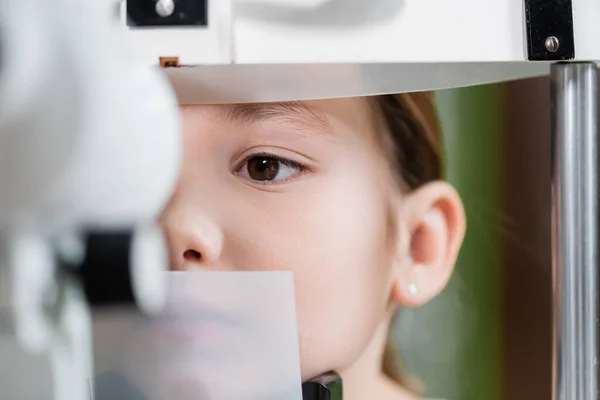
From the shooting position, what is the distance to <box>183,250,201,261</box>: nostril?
21.2 inches

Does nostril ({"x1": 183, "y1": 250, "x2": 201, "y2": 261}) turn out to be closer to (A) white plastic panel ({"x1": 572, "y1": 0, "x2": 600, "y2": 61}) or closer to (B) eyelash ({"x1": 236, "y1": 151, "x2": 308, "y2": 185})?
(B) eyelash ({"x1": 236, "y1": 151, "x2": 308, "y2": 185})

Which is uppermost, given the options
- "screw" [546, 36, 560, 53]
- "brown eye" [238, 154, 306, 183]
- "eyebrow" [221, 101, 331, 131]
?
"screw" [546, 36, 560, 53]

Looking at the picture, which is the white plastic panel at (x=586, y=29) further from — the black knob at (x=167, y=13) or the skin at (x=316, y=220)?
the black knob at (x=167, y=13)

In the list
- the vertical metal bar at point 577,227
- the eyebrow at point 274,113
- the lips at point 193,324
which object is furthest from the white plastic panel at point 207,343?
the vertical metal bar at point 577,227

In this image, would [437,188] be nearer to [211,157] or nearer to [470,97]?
[470,97]

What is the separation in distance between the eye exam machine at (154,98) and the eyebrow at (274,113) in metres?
0.01

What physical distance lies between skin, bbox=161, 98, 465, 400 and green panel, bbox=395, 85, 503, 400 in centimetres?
4

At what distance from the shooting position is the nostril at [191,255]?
0.54 m

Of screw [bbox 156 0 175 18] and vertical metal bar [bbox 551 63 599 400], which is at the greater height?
screw [bbox 156 0 175 18]

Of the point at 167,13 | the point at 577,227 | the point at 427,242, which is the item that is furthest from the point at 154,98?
the point at 577,227

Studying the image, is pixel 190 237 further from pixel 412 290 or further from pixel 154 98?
pixel 412 290

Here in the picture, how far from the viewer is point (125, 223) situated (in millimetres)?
503

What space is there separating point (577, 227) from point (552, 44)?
0.59ft

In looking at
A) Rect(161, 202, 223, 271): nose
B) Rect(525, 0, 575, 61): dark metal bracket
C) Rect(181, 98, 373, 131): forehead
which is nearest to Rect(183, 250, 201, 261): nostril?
Rect(161, 202, 223, 271): nose
